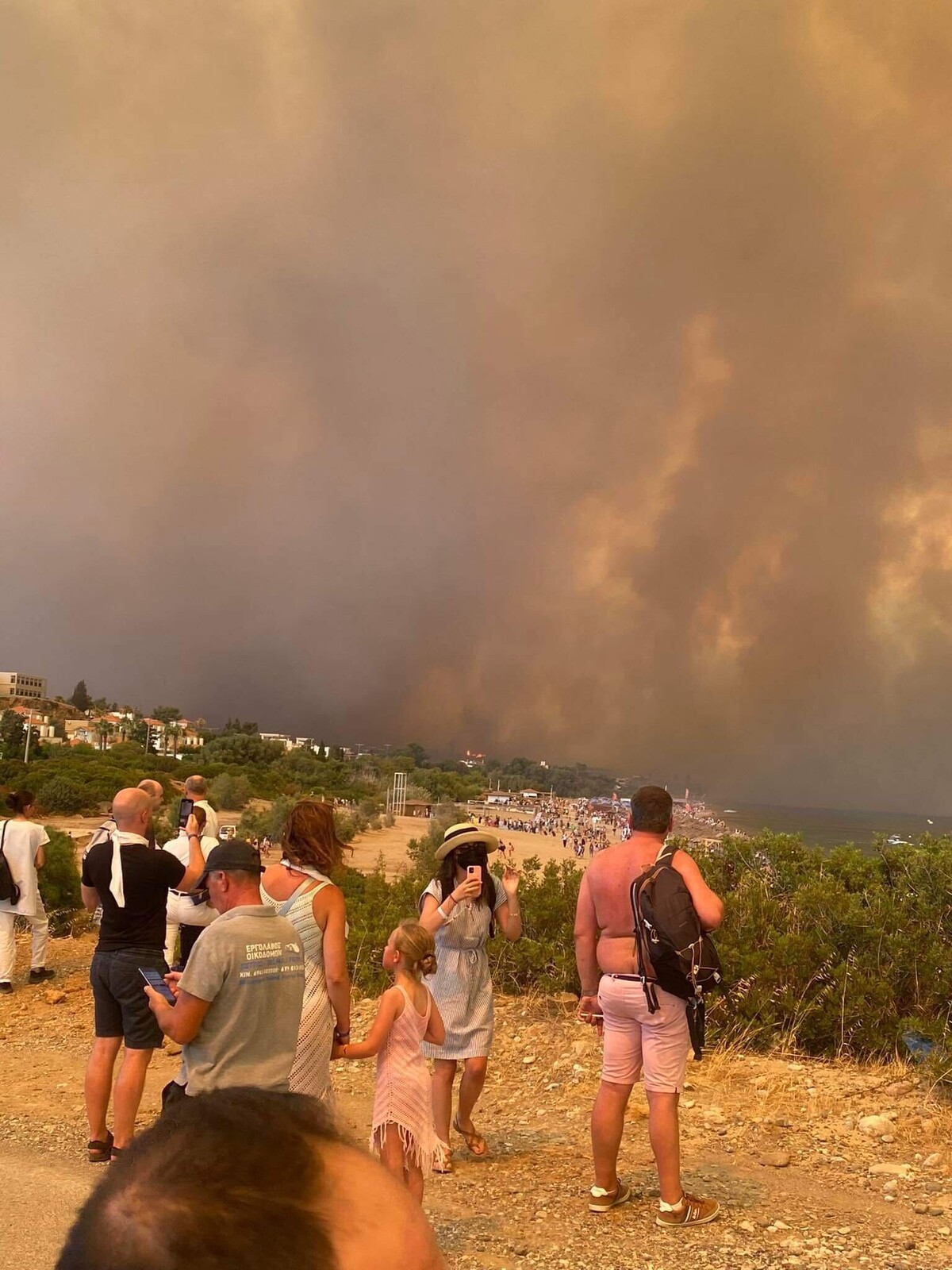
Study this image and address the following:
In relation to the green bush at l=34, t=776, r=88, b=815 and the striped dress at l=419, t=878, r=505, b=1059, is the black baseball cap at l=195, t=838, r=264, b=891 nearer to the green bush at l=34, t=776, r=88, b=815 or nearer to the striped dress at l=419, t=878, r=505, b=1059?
the striped dress at l=419, t=878, r=505, b=1059

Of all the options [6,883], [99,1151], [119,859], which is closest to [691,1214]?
[99,1151]

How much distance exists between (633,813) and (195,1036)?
7.57 ft

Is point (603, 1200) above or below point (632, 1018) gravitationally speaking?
below

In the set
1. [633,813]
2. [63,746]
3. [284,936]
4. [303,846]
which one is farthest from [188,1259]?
[63,746]

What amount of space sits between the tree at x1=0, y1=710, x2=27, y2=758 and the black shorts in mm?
64027

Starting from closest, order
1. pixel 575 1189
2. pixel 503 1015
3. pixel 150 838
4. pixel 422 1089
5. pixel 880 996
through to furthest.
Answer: pixel 422 1089
pixel 575 1189
pixel 150 838
pixel 880 996
pixel 503 1015

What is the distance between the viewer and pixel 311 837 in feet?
14.9

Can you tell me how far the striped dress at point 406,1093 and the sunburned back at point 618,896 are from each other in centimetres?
102

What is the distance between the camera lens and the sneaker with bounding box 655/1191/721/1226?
15.6ft

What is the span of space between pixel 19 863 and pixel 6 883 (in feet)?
0.68

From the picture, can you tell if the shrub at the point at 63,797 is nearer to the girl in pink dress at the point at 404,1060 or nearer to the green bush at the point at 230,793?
the green bush at the point at 230,793

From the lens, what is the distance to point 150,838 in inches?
233

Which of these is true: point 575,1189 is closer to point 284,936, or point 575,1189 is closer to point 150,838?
point 284,936

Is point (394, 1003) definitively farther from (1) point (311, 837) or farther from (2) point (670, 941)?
(2) point (670, 941)
